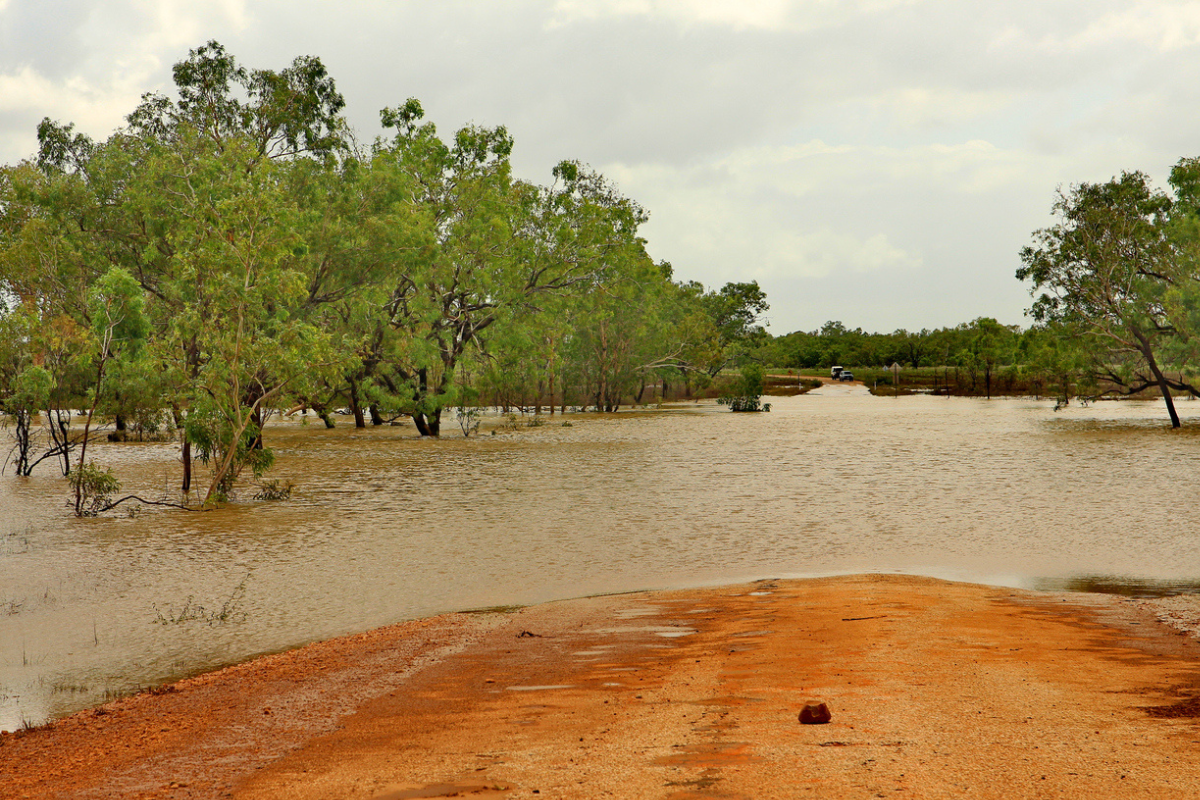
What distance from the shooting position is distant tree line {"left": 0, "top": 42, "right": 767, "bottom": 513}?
1975cm

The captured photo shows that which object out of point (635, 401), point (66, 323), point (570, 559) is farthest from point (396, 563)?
point (635, 401)

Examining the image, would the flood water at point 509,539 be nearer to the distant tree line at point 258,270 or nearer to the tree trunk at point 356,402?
the distant tree line at point 258,270

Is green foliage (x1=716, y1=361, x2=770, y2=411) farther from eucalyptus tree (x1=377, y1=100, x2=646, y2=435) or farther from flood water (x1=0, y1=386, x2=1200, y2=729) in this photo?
flood water (x1=0, y1=386, x2=1200, y2=729)

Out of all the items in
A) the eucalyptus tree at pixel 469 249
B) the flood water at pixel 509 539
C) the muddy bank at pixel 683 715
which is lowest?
the flood water at pixel 509 539

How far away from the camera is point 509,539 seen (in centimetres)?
1470

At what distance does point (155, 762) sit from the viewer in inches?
208

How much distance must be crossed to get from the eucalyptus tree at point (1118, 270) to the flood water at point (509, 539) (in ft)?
36.6

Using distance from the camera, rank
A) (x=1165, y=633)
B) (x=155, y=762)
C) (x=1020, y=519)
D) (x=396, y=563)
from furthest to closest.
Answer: (x=1020, y=519) → (x=396, y=563) → (x=1165, y=633) → (x=155, y=762)

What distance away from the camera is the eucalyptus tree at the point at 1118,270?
122 feet

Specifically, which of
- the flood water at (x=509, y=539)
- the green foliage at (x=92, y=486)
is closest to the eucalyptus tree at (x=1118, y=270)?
the flood water at (x=509, y=539)

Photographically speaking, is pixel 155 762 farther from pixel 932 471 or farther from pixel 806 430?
pixel 806 430

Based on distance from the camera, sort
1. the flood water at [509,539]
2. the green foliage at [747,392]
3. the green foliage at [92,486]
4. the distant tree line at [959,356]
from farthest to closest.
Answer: the green foliage at [747,392] < the distant tree line at [959,356] < the green foliage at [92,486] < the flood water at [509,539]

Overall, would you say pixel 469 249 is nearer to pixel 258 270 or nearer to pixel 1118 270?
pixel 258 270

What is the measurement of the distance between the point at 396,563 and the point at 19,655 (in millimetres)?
5037
